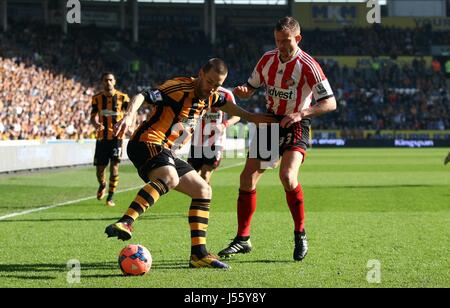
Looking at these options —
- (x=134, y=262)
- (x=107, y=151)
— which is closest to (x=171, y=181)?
(x=134, y=262)

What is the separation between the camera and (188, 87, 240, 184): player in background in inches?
505

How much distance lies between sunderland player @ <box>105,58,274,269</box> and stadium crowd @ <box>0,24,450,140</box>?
37698 mm

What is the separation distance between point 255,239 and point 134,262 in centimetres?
300

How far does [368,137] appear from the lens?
5797cm

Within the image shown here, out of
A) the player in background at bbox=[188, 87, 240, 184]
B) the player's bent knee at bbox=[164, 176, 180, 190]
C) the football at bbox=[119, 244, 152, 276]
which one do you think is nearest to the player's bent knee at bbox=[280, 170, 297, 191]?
the player's bent knee at bbox=[164, 176, 180, 190]

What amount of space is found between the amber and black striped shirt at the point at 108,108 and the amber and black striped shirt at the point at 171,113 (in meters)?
6.94

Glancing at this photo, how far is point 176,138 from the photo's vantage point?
26.2 ft

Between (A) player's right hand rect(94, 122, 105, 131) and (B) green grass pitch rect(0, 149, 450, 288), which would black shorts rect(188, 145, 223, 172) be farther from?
(A) player's right hand rect(94, 122, 105, 131)

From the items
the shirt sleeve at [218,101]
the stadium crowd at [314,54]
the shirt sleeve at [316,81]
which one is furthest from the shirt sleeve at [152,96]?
the stadium crowd at [314,54]

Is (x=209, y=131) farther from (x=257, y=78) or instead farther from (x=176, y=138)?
(x=176, y=138)

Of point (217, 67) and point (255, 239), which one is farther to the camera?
point (255, 239)
